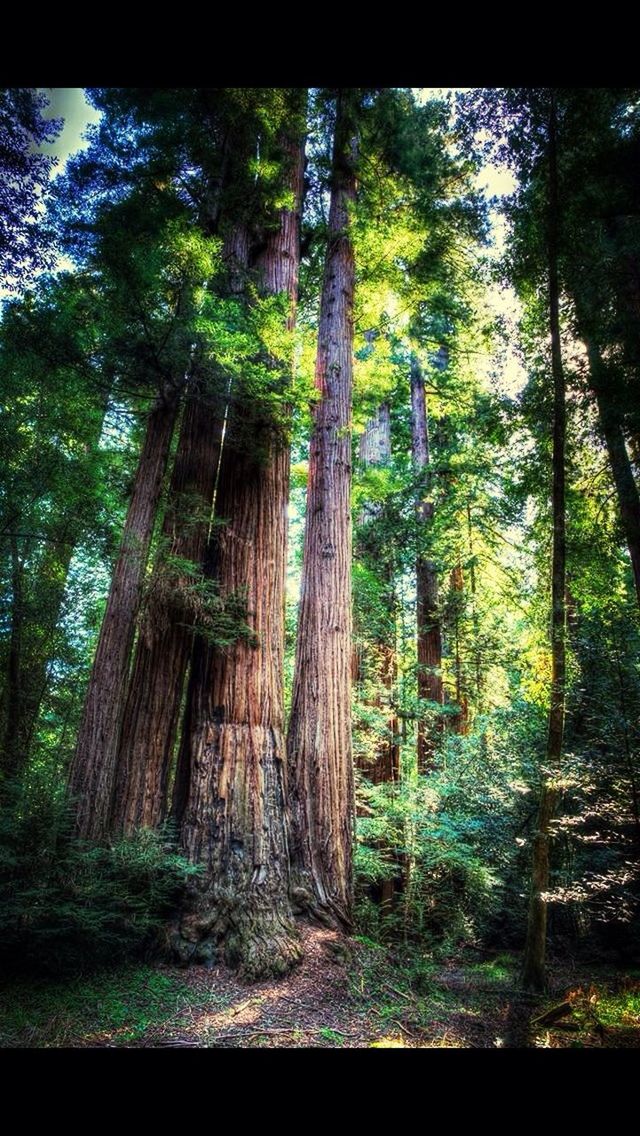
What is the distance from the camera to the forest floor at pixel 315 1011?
9.34ft

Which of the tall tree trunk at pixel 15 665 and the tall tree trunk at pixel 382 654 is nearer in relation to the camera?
the tall tree trunk at pixel 15 665

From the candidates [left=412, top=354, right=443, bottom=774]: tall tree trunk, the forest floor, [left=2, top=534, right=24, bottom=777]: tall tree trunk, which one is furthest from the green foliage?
[left=412, top=354, right=443, bottom=774]: tall tree trunk

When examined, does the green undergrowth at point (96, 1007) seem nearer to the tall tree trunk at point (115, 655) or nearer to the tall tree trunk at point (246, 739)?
the tall tree trunk at point (246, 739)

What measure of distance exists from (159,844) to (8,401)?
5.20m

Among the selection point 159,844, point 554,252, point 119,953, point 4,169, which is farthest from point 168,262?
point 119,953

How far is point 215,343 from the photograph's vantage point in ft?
14.6

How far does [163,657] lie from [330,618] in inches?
71.5

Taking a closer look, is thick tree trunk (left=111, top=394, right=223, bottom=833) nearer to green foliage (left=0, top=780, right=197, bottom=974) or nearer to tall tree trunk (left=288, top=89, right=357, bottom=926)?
green foliage (left=0, top=780, right=197, bottom=974)

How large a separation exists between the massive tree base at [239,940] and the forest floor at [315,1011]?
0.10 metres

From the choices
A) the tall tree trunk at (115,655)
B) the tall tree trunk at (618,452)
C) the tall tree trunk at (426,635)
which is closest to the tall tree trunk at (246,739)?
the tall tree trunk at (115,655)

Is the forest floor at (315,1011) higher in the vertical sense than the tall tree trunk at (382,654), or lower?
lower

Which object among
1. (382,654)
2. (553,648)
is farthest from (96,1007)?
(382,654)

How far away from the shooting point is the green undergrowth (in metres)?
2.73

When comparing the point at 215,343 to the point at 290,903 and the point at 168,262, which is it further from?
the point at 290,903
